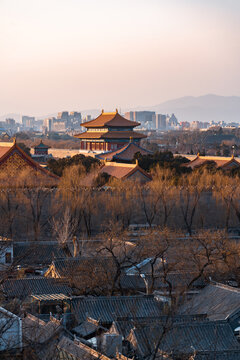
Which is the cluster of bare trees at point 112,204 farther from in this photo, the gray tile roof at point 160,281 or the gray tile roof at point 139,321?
the gray tile roof at point 139,321

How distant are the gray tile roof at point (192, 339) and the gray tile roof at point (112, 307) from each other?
176 centimetres

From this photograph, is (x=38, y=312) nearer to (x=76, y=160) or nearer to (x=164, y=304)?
(x=164, y=304)

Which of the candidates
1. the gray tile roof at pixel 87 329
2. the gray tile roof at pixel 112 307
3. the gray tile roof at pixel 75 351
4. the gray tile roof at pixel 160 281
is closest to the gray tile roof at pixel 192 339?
the gray tile roof at pixel 75 351

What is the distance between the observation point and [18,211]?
91.5ft

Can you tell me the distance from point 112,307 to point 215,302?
251 centimetres

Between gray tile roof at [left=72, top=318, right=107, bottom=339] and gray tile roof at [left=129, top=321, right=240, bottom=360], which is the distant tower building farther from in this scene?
gray tile roof at [left=129, top=321, right=240, bottom=360]

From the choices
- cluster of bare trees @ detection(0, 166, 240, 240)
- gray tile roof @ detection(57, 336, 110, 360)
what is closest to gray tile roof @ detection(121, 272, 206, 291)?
gray tile roof @ detection(57, 336, 110, 360)

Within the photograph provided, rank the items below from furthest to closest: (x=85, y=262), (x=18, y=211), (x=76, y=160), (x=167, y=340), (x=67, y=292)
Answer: (x=76, y=160) → (x=18, y=211) → (x=85, y=262) → (x=67, y=292) → (x=167, y=340)

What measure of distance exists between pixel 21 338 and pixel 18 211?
1818cm

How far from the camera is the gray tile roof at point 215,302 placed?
1412cm

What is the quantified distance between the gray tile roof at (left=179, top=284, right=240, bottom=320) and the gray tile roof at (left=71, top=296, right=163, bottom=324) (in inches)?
28.6

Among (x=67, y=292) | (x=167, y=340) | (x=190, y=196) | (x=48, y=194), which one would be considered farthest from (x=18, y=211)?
(x=167, y=340)

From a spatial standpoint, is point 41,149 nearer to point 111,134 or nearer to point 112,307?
point 111,134

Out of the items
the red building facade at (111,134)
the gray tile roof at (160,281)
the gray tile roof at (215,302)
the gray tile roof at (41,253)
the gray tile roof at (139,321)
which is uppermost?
the red building facade at (111,134)
